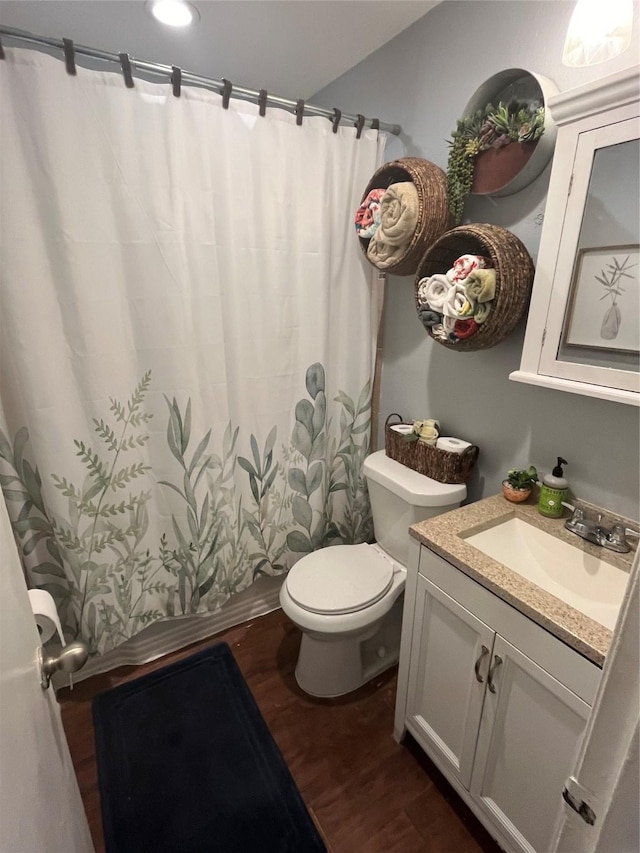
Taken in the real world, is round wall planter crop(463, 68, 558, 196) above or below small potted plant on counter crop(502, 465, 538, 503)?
above

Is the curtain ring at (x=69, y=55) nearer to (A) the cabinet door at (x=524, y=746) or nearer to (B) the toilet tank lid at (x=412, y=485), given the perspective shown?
(B) the toilet tank lid at (x=412, y=485)

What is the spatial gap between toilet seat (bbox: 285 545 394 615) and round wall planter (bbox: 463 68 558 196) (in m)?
1.30

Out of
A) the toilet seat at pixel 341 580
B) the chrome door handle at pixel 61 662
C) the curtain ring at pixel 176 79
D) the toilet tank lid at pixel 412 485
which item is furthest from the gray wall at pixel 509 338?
the chrome door handle at pixel 61 662

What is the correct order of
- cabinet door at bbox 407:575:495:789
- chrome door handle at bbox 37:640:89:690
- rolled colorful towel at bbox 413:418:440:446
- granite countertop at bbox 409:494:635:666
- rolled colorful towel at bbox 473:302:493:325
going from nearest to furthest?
1. chrome door handle at bbox 37:640:89:690
2. granite countertop at bbox 409:494:635:666
3. cabinet door at bbox 407:575:495:789
4. rolled colorful towel at bbox 473:302:493:325
5. rolled colorful towel at bbox 413:418:440:446

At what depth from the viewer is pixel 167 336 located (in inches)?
56.6

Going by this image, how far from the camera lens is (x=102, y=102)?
1.20m

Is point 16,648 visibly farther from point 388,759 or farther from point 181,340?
point 388,759

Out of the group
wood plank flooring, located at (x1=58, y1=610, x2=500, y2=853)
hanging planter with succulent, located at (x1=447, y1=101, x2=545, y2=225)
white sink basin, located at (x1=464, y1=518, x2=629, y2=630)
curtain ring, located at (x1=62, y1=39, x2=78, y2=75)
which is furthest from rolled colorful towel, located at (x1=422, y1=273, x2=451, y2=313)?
wood plank flooring, located at (x1=58, y1=610, x2=500, y2=853)

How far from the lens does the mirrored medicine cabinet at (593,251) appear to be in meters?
0.97

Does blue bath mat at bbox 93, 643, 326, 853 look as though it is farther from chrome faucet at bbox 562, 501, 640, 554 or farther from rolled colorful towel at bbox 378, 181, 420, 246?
rolled colorful towel at bbox 378, 181, 420, 246

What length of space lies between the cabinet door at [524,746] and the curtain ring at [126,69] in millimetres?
1763

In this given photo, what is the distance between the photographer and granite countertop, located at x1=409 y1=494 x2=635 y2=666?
2.78 ft

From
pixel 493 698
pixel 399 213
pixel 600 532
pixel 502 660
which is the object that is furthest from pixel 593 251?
pixel 493 698

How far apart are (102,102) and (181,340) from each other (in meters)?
0.68
